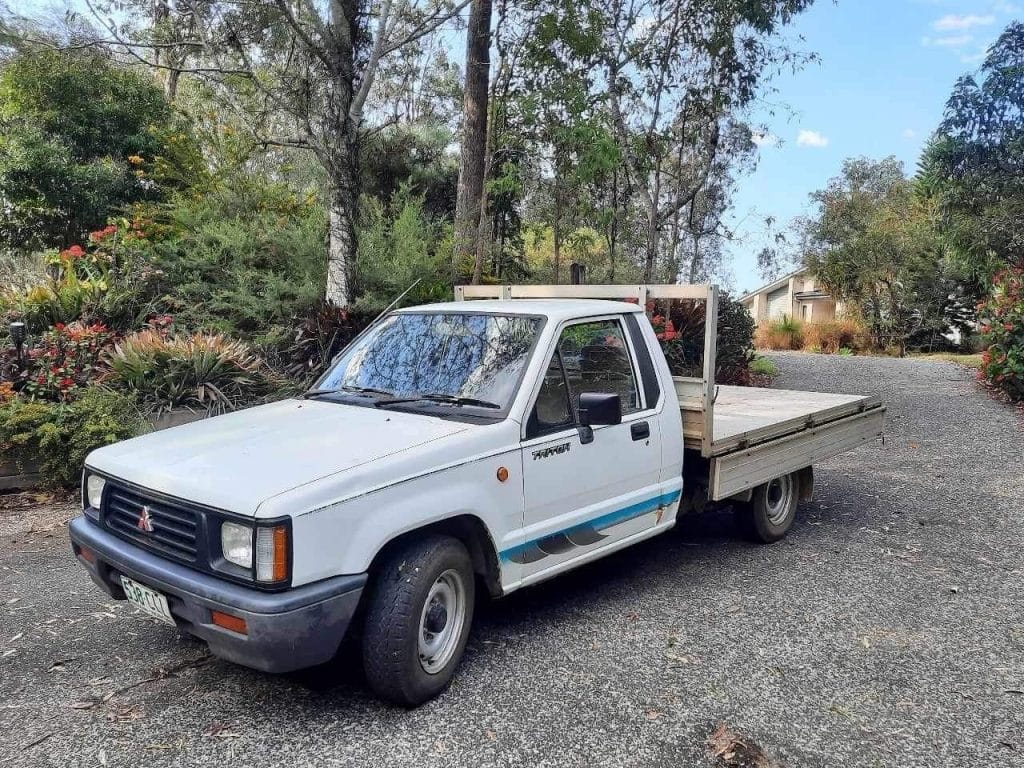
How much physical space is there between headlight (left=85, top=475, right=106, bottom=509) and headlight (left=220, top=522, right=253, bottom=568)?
103cm

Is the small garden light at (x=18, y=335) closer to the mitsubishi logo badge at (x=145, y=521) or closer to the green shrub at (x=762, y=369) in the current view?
the mitsubishi logo badge at (x=145, y=521)

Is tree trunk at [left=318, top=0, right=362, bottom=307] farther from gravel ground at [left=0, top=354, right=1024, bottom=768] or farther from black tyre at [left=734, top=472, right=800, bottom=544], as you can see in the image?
black tyre at [left=734, top=472, right=800, bottom=544]

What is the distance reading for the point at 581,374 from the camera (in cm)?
432

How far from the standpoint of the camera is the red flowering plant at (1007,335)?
41.5ft

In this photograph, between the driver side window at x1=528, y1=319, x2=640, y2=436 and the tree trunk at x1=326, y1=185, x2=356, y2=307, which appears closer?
the driver side window at x1=528, y1=319, x2=640, y2=436

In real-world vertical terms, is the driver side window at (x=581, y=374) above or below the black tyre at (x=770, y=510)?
above

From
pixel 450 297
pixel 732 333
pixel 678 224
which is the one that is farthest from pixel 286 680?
pixel 678 224

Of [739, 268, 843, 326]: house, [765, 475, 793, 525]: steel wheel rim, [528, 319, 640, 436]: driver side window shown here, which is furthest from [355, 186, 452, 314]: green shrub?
[739, 268, 843, 326]: house

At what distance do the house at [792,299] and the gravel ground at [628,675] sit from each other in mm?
32468

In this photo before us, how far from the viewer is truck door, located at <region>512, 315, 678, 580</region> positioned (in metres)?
3.90

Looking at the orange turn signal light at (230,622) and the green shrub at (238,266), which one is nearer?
the orange turn signal light at (230,622)

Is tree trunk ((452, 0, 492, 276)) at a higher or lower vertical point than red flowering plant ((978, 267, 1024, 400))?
higher

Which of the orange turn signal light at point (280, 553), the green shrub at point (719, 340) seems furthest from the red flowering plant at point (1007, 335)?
the orange turn signal light at point (280, 553)

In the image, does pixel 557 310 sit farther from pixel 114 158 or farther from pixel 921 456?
pixel 114 158
